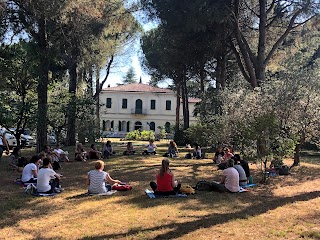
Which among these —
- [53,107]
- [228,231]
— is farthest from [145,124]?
[228,231]

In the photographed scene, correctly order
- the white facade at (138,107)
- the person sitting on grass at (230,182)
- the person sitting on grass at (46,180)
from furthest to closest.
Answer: the white facade at (138,107) → the person sitting on grass at (230,182) → the person sitting on grass at (46,180)

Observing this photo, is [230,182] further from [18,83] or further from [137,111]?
[137,111]

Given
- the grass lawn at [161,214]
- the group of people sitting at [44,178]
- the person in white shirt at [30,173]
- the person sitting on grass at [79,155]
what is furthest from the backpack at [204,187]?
the person sitting on grass at [79,155]

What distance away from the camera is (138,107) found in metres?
57.1

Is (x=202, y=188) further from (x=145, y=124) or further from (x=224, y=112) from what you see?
(x=145, y=124)

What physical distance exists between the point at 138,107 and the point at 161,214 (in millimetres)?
Answer: 50329

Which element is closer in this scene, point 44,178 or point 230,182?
point 44,178

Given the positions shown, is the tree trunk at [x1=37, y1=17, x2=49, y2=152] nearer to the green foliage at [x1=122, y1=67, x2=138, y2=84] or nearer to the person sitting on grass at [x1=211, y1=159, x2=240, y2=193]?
the person sitting on grass at [x1=211, y1=159, x2=240, y2=193]

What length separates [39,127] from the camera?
640 inches

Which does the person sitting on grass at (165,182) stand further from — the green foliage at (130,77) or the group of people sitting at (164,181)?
the green foliage at (130,77)

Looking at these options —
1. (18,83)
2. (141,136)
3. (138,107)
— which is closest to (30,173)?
(18,83)

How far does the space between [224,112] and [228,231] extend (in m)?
11.9

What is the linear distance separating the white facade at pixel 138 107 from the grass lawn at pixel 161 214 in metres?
46.2

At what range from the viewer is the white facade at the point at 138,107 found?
5681cm
